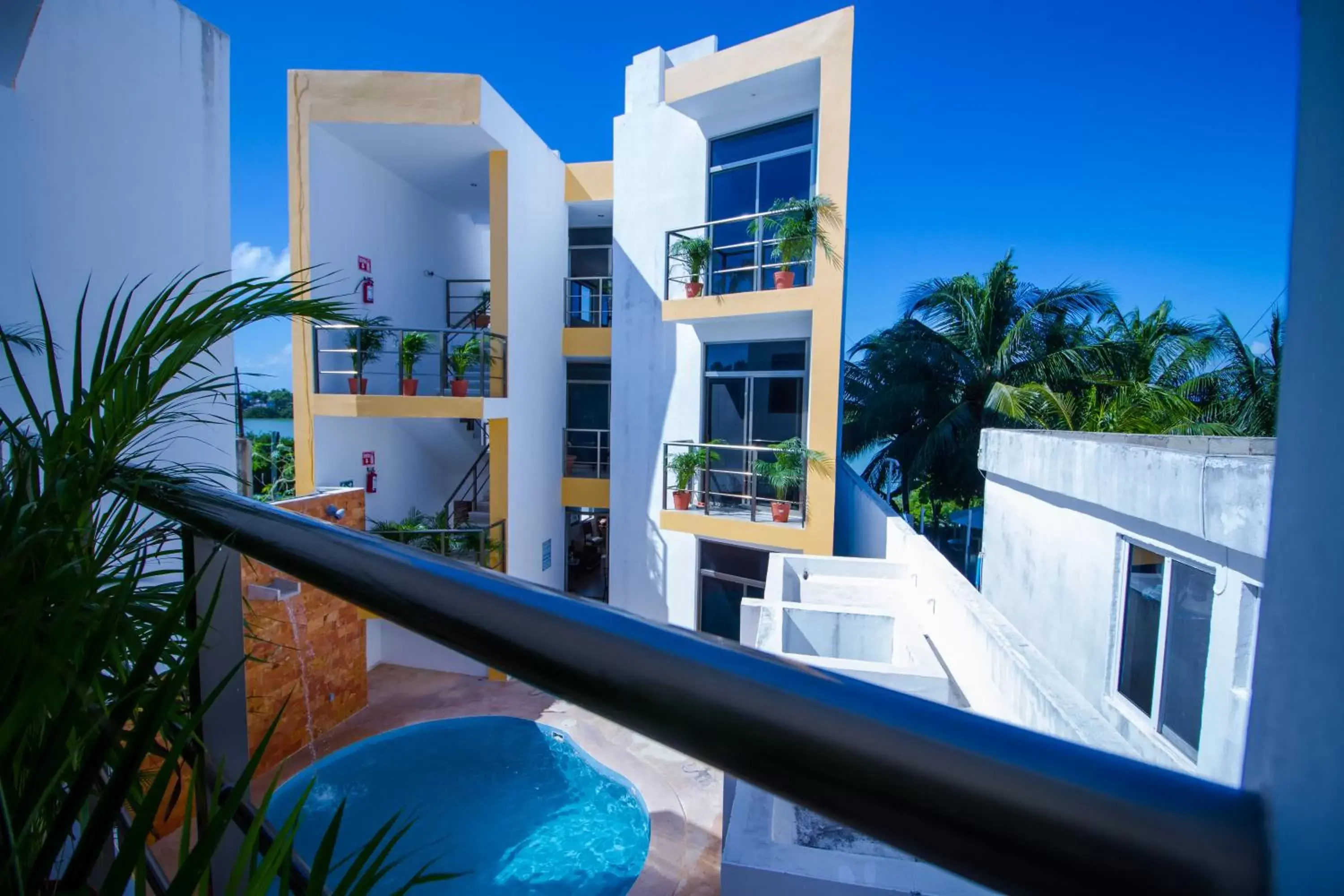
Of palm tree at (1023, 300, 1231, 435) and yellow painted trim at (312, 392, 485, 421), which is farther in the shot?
palm tree at (1023, 300, 1231, 435)

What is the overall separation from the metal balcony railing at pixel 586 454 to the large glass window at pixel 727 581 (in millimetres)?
2632

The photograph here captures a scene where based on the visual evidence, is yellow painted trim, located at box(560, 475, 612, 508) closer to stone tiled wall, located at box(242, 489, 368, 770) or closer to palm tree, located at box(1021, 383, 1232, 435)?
stone tiled wall, located at box(242, 489, 368, 770)

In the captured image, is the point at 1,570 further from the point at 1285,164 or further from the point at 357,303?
the point at 357,303

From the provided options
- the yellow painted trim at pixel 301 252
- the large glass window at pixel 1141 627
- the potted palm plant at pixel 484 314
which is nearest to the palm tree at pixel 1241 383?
the large glass window at pixel 1141 627

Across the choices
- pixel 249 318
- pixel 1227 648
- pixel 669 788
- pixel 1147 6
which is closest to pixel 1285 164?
pixel 249 318

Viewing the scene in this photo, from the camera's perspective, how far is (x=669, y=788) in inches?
270

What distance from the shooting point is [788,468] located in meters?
8.36

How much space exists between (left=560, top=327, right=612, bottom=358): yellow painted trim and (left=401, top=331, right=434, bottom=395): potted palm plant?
9.10 ft

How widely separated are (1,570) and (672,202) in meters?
9.86

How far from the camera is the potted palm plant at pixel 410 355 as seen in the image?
28.5 ft

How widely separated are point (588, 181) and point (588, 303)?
6.59ft

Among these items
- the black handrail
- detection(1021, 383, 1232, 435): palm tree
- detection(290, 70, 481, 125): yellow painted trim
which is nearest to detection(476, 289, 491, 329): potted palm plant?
detection(290, 70, 481, 125): yellow painted trim

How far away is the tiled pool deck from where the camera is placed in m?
5.61

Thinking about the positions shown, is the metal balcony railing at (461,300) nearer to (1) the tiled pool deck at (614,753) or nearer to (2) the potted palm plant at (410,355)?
(2) the potted palm plant at (410,355)
